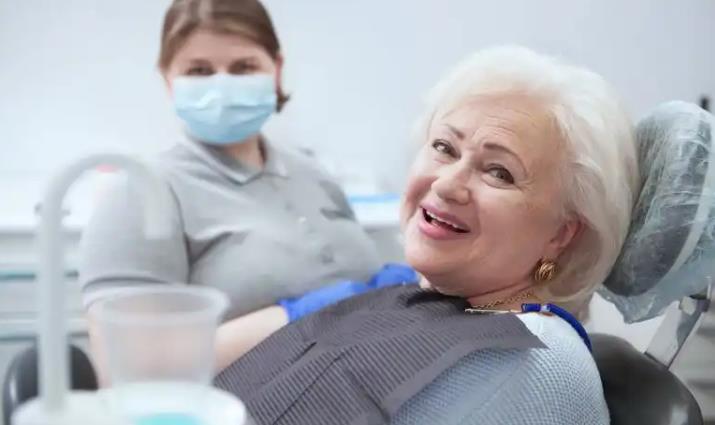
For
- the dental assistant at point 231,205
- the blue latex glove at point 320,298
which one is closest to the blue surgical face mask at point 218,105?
the dental assistant at point 231,205

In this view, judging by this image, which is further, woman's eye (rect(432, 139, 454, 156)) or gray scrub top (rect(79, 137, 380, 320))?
gray scrub top (rect(79, 137, 380, 320))

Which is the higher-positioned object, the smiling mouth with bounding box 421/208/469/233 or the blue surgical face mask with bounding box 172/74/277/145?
the smiling mouth with bounding box 421/208/469/233

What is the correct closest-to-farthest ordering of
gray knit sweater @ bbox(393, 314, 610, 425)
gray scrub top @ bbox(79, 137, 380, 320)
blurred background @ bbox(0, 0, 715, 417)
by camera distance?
gray knit sweater @ bbox(393, 314, 610, 425) < gray scrub top @ bbox(79, 137, 380, 320) < blurred background @ bbox(0, 0, 715, 417)

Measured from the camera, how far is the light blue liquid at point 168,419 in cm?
59

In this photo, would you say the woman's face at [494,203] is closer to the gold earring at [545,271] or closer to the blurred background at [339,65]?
the gold earring at [545,271]

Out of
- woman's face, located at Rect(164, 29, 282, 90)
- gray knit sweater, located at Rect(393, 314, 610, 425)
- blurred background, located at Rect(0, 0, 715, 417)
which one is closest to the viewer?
gray knit sweater, located at Rect(393, 314, 610, 425)

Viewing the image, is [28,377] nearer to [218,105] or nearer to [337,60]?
[218,105]

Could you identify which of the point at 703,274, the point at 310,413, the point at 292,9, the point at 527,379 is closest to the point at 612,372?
the point at 703,274

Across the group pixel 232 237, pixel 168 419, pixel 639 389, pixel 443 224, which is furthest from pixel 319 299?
pixel 168 419

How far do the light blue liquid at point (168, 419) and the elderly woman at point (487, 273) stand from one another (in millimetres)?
453

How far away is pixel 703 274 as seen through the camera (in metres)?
1.17

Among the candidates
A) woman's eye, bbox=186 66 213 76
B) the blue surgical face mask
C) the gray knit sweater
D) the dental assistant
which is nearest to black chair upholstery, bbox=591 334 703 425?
the gray knit sweater

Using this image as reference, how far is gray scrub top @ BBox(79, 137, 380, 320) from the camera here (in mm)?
1451

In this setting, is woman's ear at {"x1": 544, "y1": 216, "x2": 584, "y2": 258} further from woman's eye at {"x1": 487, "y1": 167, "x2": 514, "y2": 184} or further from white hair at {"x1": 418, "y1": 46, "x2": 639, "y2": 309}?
woman's eye at {"x1": 487, "y1": 167, "x2": 514, "y2": 184}
